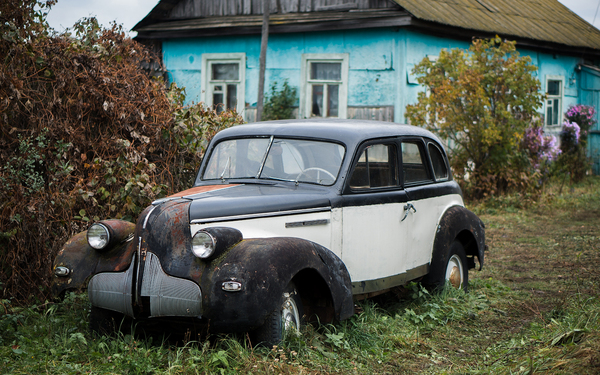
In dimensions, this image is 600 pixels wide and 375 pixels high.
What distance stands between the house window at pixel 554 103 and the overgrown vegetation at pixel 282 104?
8379mm

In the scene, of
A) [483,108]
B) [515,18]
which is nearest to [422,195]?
[483,108]

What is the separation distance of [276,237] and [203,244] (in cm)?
55

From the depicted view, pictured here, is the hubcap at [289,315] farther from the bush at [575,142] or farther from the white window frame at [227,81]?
the bush at [575,142]

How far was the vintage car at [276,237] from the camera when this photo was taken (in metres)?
3.93

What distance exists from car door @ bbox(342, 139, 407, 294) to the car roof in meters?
0.10

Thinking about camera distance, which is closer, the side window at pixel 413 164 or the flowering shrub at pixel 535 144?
the side window at pixel 413 164

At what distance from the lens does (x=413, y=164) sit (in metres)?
5.87

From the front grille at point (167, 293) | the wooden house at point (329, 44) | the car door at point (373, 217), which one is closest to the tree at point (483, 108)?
the wooden house at point (329, 44)

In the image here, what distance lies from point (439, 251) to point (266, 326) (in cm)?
237

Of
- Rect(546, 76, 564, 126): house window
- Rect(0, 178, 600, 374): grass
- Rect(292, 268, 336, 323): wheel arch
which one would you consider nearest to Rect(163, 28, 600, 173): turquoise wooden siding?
Rect(546, 76, 564, 126): house window

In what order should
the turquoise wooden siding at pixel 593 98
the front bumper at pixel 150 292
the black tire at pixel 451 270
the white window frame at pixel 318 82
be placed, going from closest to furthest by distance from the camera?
the front bumper at pixel 150 292, the black tire at pixel 451 270, the white window frame at pixel 318 82, the turquoise wooden siding at pixel 593 98

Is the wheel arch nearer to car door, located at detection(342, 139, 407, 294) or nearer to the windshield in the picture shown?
car door, located at detection(342, 139, 407, 294)

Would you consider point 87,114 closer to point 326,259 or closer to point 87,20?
point 87,20

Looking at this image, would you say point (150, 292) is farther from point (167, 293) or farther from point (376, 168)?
point (376, 168)
